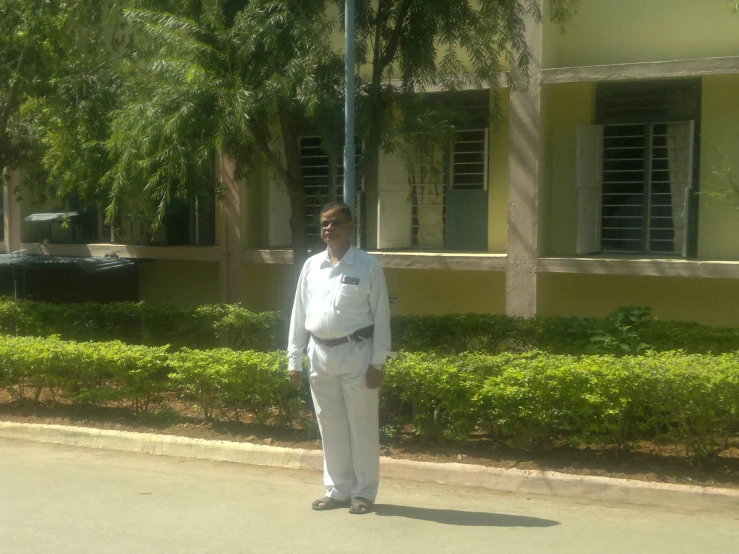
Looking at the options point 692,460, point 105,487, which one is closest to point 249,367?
point 105,487

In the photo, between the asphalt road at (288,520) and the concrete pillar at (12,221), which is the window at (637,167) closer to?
the asphalt road at (288,520)

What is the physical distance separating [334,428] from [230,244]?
734 cm

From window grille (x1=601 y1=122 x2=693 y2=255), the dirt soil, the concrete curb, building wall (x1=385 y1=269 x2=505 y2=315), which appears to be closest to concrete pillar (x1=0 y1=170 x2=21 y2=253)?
building wall (x1=385 y1=269 x2=505 y2=315)

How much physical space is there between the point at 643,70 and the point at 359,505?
6.23m

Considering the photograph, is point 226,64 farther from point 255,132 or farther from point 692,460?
point 692,460

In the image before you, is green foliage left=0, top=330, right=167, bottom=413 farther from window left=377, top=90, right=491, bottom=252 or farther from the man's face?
window left=377, top=90, right=491, bottom=252

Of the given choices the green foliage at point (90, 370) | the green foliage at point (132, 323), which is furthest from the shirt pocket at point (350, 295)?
the green foliage at point (132, 323)

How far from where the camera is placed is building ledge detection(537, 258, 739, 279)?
9562 mm

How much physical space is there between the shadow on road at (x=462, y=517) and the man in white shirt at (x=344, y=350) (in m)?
0.19

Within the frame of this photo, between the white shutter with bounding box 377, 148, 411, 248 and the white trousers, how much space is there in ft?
21.0

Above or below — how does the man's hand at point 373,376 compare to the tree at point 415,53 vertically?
below

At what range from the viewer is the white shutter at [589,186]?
1078 cm

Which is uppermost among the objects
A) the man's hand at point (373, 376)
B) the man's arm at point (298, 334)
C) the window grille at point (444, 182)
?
the window grille at point (444, 182)

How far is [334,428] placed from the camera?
5.61 metres
